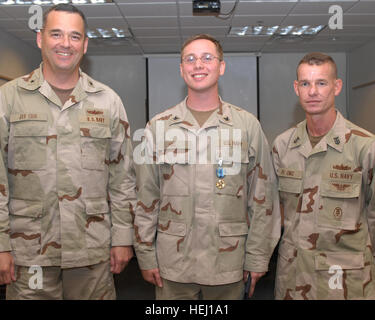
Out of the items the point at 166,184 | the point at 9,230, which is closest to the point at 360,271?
the point at 166,184

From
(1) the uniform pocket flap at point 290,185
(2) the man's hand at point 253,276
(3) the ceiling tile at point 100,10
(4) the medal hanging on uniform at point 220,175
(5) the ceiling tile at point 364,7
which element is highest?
(5) the ceiling tile at point 364,7

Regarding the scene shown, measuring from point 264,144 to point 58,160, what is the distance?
0.94 m

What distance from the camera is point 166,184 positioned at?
1.82 m

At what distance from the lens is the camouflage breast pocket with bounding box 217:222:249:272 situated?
1756mm

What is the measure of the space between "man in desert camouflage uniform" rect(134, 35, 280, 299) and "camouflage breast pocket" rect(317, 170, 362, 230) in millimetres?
256

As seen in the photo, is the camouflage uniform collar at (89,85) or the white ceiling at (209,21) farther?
the white ceiling at (209,21)

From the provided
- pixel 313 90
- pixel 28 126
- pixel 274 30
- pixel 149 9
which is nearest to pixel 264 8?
pixel 274 30

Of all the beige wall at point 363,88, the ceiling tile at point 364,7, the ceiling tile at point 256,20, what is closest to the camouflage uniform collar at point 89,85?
the ceiling tile at point 256,20

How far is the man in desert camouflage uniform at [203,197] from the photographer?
1.77m

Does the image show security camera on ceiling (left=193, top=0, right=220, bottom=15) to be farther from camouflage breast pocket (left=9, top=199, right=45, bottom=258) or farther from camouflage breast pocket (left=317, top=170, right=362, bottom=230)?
camouflage breast pocket (left=9, top=199, right=45, bottom=258)

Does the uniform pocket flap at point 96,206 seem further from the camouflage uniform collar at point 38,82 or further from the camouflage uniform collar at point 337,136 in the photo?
the camouflage uniform collar at point 337,136
